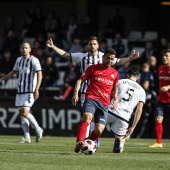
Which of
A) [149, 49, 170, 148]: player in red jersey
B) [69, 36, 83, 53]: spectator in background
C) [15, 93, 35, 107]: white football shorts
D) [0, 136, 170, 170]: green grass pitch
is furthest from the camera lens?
[69, 36, 83, 53]: spectator in background

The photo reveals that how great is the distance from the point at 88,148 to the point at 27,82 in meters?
5.38

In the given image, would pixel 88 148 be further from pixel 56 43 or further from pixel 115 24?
pixel 115 24

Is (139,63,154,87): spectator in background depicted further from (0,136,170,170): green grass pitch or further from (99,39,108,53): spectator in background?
(0,136,170,170): green grass pitch

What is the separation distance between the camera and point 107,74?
13.5 metres

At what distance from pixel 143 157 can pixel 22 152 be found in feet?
6.95

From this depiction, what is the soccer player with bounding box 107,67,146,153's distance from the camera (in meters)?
14.3

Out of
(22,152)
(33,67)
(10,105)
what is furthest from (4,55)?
(22,152)

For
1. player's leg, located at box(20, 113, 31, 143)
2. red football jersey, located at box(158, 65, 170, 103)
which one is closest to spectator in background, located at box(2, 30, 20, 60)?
player's leg, located at box(20, 113, 31, 143)

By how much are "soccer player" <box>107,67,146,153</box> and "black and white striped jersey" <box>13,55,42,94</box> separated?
12.1ft

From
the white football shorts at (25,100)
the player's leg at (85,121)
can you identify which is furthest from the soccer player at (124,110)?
the white football shorts at (25,100)

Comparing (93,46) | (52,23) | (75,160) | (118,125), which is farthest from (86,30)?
(75,160)

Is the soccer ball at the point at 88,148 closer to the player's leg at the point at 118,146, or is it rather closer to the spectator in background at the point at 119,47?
the player's leg at the point at 118,146

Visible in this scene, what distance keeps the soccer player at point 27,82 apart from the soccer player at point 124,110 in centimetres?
361

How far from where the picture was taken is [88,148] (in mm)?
12898
